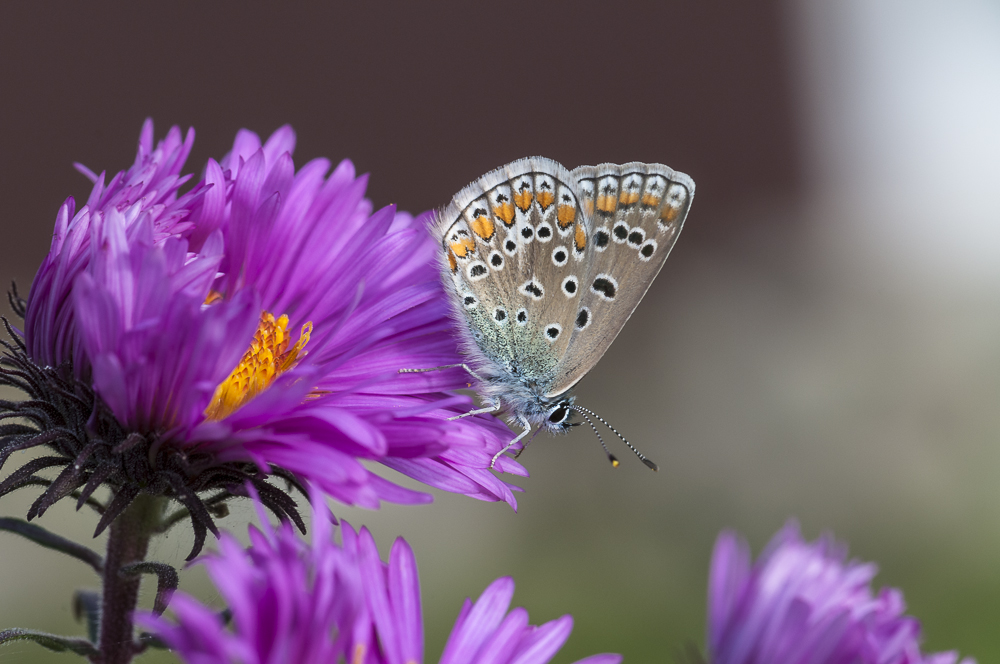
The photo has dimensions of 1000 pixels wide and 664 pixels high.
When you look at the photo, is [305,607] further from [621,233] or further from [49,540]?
[621,233]

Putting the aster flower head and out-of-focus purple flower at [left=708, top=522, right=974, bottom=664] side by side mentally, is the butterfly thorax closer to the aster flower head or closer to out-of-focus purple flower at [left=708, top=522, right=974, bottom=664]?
the aster flower head

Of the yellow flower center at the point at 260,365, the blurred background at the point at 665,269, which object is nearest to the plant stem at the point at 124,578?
the yellow flower center at the point at 260,365

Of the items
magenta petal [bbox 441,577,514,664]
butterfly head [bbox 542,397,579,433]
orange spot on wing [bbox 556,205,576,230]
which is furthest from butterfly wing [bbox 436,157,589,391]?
magenta petal [bbox 441,577,514,664]

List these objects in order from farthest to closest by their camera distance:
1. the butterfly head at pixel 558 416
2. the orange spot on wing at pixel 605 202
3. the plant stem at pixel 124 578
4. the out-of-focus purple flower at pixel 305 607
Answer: the butterfly head at pixel 558 416 → the orange spot on wing at pixel 605 202 → the plant stem at pixel 124 578 → the out-of-focus purple flower at pixel 305 607

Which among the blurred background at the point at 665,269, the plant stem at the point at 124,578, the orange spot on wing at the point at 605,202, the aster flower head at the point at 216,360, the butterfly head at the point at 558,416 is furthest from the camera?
the blurred background at the point at 665,269

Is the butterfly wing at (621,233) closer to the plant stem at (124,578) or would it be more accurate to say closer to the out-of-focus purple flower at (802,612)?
the out-of-focus purple flower at (802,612)

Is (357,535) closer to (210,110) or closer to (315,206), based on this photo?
(315,206)

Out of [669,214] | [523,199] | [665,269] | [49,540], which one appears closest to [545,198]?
[523,199]
